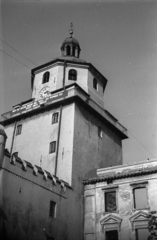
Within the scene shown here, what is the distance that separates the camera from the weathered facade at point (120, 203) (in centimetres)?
2384

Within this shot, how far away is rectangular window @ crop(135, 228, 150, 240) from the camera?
75.5ft

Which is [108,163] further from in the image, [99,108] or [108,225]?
[108,225]

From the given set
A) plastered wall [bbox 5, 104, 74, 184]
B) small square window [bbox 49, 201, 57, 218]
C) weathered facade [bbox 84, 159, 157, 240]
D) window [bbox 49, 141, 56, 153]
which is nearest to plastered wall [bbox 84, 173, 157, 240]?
weathered facade [bbox 84, 159, 157, 240]

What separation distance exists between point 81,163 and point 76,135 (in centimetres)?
276

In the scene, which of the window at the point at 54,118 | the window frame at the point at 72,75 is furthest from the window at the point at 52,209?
the window frame at the point at 72,75

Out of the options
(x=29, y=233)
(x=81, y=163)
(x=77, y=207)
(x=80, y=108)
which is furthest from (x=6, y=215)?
(x=80, y=108)

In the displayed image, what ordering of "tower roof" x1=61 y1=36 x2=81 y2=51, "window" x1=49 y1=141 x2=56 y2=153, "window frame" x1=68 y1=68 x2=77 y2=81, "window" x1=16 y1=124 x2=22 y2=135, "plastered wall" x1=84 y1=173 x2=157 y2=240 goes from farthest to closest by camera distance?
1. "tower roof" x1=61 y1=36 x2=81 y2=51
2. "window frame" x1=68 y1=68 x2=77 y2=81
3. "window" x1=16 y1=124 x2=22 y2=135
4. "window" x1=49 y1=141 x2=56 y2=153
5. "plastered wall" x1=84 y1=173 x2=157 y2=240

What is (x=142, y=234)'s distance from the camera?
Answer: 914 inches

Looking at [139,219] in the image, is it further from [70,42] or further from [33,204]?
[70,42]

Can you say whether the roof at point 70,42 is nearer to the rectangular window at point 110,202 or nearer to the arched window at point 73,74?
the arched window at point 73,74

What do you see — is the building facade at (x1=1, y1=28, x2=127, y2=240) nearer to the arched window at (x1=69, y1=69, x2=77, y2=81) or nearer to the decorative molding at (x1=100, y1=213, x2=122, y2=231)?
the arched window at (x1=69, y1=69, x2=77, y2=81)

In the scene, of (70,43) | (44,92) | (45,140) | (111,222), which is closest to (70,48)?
(70,43)

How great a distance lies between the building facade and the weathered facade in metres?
1.12

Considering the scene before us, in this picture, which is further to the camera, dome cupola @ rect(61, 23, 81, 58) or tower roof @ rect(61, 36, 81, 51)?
tower roof @ rect(61, 36, 81, 51)
